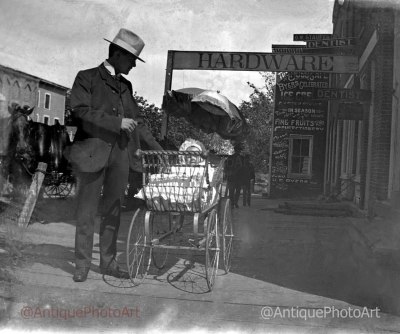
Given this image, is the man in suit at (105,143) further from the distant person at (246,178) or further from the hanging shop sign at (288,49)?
the distant person at (246,178)

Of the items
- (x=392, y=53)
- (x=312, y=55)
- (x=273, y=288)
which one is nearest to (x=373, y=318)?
(x=273, y=288)

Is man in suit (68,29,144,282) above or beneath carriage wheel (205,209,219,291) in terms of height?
above

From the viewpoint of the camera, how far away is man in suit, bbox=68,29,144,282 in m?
4.46

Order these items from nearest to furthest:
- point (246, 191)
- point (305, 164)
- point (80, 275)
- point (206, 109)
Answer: point (80, 275) → point (206, 109) → point (246, 191) → point (305, 164)

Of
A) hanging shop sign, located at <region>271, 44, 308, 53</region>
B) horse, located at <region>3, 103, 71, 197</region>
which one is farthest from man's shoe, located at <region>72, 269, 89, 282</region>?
hanging shop sign, located at <region>271, 44, 308, 53</region>

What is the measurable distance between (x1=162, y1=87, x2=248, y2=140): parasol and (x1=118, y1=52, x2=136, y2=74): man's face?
182cm

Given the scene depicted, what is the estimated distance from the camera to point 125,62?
15.4 ft

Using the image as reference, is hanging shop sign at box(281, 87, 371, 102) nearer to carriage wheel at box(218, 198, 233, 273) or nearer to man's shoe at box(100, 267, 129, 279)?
carriage wheel at box(218, 198, 233, 273)

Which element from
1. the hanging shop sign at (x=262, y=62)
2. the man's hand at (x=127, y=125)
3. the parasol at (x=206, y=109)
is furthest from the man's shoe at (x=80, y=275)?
the hanging shop sign at (x=262, y=62)

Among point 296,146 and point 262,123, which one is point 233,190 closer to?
point 296,146

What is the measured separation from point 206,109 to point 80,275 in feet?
9.65

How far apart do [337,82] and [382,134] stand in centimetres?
A: 977

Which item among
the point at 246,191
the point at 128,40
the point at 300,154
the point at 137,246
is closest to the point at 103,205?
the point at 137,246

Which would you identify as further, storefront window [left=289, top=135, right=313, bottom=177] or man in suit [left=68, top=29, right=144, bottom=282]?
storefront window [left=289, top=135, right=313, bottom=177]
